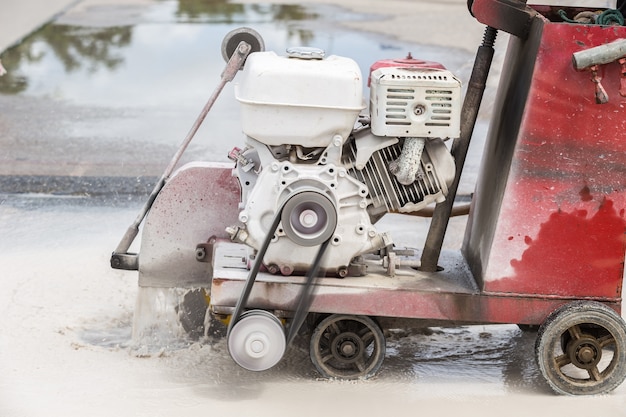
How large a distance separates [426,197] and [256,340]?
927mm

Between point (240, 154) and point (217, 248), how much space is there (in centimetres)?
46

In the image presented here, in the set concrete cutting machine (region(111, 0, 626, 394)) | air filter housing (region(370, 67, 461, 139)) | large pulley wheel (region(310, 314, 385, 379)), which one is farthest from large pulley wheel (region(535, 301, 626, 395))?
air filter housing (region(370, 67, 461, 139))

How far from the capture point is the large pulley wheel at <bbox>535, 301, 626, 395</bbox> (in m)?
4.01

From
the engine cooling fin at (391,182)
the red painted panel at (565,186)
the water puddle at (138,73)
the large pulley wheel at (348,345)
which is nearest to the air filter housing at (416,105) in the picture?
the engine cooling fin at (391,182)

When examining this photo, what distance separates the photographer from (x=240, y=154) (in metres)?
4.25

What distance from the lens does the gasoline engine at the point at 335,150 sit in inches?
155

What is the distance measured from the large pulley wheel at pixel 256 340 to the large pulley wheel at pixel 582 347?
106cm

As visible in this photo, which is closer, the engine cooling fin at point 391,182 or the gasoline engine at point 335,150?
the gasoline engine at point 335,150

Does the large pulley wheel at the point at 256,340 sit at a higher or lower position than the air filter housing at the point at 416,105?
lower

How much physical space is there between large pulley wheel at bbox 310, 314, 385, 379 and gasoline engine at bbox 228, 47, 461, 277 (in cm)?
23

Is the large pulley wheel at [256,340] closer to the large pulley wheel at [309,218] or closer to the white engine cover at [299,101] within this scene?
the large pulley wheel at [309,218]

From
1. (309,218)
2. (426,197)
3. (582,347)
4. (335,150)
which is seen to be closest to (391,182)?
(426,197)

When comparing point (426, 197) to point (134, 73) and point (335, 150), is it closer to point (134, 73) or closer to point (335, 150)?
point (335, 150)

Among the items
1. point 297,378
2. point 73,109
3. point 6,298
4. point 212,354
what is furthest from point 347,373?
point 73,109
